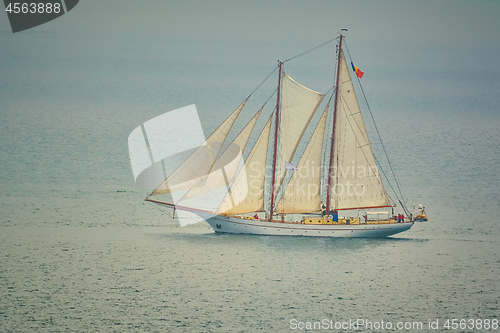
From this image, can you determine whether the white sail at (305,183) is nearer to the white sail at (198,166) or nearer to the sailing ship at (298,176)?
the sailing ship at (298,176)

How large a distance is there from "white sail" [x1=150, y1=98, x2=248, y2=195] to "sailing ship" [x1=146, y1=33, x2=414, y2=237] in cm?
6

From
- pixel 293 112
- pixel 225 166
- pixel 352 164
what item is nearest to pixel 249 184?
pixel 225 166

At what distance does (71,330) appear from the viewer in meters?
36.2

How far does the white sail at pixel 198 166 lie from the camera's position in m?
47.8

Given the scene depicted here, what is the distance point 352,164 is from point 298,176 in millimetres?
3578

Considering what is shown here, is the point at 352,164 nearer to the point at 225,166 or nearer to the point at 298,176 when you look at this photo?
the point at 298,176

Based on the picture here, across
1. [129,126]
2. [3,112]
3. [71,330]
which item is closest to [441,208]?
[71,330]

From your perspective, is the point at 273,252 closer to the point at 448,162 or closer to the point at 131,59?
the point at 448,162

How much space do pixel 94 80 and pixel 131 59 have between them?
43.1ft

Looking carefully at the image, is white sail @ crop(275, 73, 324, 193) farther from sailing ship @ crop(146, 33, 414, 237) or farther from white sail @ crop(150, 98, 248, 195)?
white sail @ crop(150, 98, 248, 195)

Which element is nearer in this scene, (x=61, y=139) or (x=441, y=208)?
(x=441, y=208)

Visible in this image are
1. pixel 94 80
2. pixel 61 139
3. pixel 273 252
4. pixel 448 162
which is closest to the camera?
pixel 273 252

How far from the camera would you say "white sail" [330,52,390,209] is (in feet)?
163

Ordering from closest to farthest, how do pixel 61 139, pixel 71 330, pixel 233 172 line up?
1. pixel 71 330
2. pixel 233 172
3. pixel 61 139
